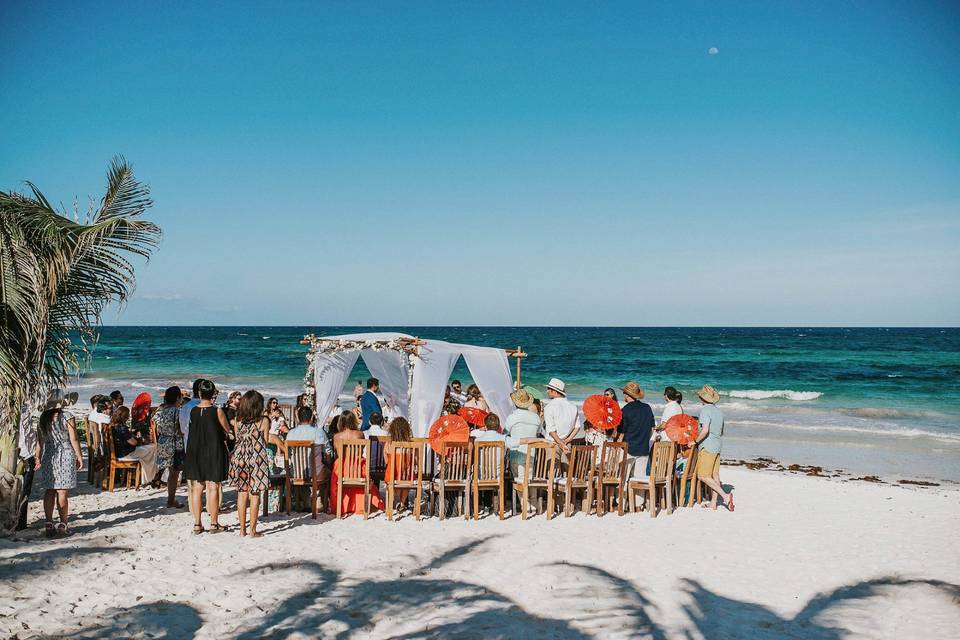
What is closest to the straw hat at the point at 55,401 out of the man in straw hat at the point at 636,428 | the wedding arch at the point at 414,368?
the wedding arch at the point at 414,368

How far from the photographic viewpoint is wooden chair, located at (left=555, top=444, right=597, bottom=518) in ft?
25.7

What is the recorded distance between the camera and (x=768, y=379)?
3353 centimetres

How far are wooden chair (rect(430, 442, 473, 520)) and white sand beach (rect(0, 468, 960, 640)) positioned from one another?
258mm

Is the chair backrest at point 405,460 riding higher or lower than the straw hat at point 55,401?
lower

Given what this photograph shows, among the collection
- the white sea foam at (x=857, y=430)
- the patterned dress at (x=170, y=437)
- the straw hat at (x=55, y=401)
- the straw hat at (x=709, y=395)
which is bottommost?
the white sea foam at (x=857, y=430)

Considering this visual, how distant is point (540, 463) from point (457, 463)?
3.31 ft

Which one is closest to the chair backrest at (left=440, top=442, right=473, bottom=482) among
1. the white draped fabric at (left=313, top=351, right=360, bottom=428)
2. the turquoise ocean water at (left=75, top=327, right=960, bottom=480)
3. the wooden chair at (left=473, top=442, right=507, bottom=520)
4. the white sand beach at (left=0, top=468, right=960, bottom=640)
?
the wooden chair at (left=473, top=442, right=507, bottom=520)

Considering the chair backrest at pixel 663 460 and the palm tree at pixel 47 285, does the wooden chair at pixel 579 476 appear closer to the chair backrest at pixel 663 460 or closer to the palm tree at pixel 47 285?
the chair backrest at pixel 663 460

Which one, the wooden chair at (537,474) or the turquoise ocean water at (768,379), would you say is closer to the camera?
the wooden chair at (537,474)

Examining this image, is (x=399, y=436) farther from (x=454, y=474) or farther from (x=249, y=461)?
(x=249, y=461)

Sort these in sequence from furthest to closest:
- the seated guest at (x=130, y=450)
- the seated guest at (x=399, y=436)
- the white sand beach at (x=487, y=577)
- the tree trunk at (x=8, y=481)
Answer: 1. the seated guest at (x=130, y=450)
2. the seated guest at (x=399, y=436)
3. the tree trunk at (x=8, y=481)
4. the white sand beach at (x=487, y=577)

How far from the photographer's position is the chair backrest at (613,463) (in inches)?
314

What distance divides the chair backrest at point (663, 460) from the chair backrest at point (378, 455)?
3146 millimetres

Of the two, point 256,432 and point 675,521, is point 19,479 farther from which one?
point 675,521
